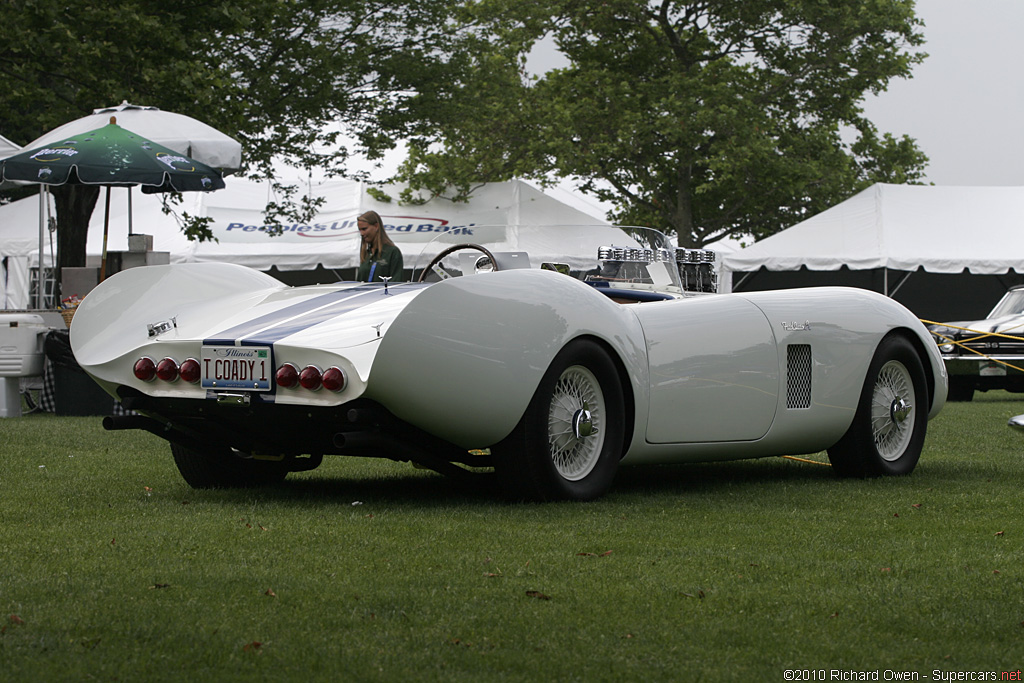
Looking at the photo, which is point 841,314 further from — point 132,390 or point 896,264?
point 896,264

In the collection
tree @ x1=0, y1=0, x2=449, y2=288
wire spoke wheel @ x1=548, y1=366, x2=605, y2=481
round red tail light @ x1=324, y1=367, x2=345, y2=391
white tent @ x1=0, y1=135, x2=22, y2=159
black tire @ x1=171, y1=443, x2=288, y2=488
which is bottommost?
black tire @ x1=171, y1=443, x2=288, y2=488

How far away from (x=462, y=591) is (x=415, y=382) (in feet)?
4.71

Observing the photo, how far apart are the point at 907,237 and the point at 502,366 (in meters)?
19.2

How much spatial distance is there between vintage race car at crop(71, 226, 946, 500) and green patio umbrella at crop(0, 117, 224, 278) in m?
5.68

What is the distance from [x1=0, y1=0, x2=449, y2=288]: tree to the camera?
16609mm

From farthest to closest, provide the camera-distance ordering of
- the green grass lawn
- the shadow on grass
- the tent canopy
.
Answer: the tent canopy, the shadow on grass, the green grass lawn

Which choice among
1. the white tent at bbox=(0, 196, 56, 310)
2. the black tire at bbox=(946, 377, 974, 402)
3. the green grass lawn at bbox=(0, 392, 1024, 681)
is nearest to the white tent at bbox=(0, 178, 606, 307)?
the white tent at bbox=(0, 196, 56, 310)

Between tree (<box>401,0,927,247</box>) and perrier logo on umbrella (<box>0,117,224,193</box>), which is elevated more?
tree (<box>401,0,927,247</box>)

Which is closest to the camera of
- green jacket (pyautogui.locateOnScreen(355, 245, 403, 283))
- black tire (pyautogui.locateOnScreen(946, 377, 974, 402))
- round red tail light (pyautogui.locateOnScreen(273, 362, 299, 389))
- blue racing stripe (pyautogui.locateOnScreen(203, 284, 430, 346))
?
round red tail light (pyautogui.locateOnScreen(273, 362, 299, 389))

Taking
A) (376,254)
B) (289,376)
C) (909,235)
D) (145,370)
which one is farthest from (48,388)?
(909,235)

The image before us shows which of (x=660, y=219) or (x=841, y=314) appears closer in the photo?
(x=841, y=314)

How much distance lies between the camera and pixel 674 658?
325cm

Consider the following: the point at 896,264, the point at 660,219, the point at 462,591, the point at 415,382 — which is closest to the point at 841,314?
the point at 415,382

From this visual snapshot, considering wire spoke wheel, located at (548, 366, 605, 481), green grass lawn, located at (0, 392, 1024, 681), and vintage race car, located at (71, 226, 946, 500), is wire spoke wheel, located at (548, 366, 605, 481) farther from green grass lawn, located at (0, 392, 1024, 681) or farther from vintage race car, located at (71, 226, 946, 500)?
green grass lawn, located at (0, 392, 1024, 681)
